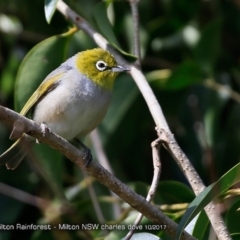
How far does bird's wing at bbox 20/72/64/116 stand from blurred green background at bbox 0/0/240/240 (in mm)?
111

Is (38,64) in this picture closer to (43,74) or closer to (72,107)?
(43,74)

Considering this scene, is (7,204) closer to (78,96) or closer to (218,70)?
(78,96)

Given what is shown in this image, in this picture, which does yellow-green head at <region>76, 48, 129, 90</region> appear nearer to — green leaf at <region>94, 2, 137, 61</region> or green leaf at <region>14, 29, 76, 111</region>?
green leaf at <region>14, 29, 76, 111</region>

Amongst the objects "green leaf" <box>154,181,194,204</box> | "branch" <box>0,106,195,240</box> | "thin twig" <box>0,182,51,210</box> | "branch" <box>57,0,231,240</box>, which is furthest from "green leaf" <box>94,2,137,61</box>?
"thin twig" <box>0,182,51,210</box>

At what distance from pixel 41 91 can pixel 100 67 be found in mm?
402

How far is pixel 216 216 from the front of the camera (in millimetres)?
2545

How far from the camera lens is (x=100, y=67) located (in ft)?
11.8

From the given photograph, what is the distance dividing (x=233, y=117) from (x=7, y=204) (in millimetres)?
1616

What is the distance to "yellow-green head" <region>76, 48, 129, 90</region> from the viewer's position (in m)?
3.55

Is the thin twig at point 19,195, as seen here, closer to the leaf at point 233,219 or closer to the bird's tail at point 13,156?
the bird's tail at point 13,156

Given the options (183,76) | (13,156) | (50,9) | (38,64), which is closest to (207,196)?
(50,9)

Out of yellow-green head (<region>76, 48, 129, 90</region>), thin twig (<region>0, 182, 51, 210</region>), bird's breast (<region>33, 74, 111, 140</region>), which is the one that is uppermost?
yellow-green head (<region>76, 48, 129, 90</region>)

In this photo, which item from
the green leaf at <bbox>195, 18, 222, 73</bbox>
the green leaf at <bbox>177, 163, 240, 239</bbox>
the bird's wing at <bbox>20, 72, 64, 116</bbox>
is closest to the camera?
the green leaf at <bbox>177, 163, 240, 239</bbox>

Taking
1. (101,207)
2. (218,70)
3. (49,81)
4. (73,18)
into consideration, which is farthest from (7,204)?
(218,70)
